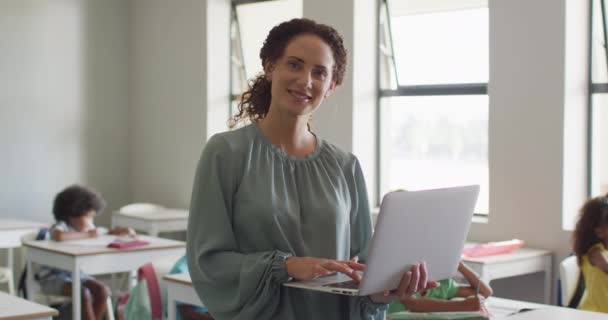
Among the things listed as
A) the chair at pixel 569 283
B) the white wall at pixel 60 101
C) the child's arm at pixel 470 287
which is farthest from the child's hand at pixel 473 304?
the white wall at pixel 60 101

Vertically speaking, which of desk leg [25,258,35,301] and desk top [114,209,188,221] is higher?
desk top [114,209,188,221]

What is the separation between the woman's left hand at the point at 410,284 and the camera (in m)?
1.64

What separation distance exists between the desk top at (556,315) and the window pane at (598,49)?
2.25m

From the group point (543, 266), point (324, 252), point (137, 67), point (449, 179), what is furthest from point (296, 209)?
point (137, 67)

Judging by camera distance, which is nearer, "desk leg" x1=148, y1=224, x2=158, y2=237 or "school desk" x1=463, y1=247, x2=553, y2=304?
"school desk" x1=463, y1=247, x2=553, y2=304

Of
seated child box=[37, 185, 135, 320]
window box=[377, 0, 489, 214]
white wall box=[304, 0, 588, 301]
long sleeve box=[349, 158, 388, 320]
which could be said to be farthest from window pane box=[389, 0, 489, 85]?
long sleeve box=[349, 158, 388, 320]

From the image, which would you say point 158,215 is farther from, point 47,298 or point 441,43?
point 441,43

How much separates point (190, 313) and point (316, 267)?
2.11 metres

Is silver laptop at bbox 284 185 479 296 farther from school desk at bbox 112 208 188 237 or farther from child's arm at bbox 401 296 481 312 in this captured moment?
school desk at bbox 112 208 188 237

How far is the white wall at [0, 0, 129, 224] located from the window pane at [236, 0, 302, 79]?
1.09m

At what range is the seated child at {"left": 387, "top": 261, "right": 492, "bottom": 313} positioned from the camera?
267 cm

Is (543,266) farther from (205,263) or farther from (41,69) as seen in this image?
(41,69)

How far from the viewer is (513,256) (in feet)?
14.4

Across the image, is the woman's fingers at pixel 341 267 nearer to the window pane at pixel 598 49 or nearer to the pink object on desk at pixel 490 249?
the pink object on desk at pixel 490 249
